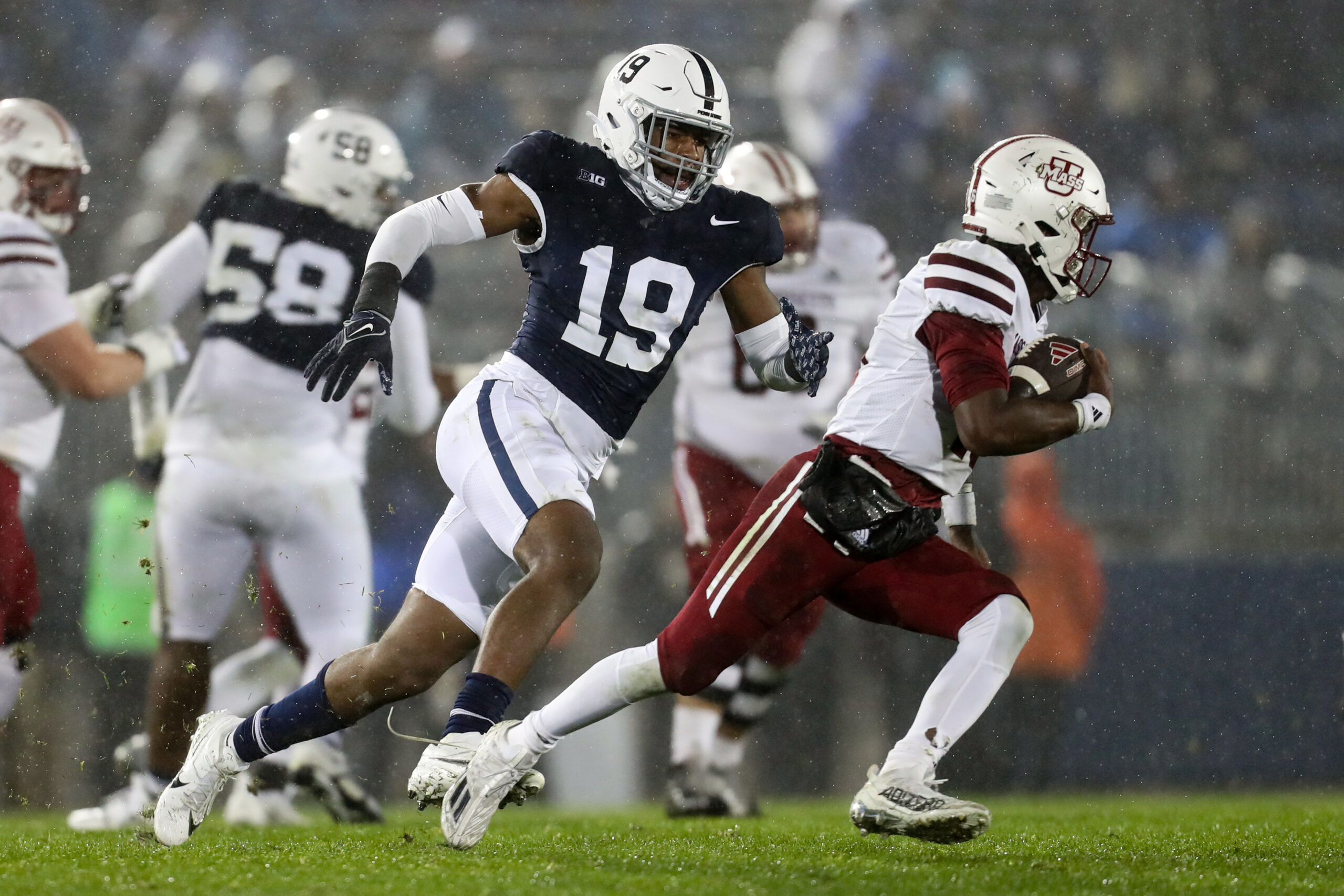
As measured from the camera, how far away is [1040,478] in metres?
4.73

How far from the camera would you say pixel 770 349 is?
9.67 ft

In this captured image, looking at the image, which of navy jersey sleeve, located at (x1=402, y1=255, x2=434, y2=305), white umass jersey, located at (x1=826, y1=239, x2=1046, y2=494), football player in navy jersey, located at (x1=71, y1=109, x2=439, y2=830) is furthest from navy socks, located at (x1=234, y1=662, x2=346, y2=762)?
navy jersey sleeve, located at (x1=402, y1=255, x2=434, y2=305)

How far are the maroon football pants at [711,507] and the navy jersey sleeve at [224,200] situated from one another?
1.44 meters

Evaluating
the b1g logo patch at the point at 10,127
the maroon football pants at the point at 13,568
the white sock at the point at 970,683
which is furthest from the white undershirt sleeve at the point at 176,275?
the white sock at the point at 970,683

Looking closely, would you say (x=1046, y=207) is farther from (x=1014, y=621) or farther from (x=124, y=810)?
(x=124, y=810)

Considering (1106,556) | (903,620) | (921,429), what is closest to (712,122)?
(921,429)

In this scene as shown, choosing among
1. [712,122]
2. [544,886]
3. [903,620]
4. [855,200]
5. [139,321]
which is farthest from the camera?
[855,200]

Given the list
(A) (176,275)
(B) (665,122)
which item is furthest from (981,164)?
(A) (176,275)

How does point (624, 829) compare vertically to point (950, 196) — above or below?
below

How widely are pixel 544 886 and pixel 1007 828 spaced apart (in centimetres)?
152

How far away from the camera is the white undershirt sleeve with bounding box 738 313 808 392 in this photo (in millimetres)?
2926

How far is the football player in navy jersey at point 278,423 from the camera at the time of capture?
397 cm

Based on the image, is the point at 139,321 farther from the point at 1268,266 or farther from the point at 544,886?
the point at 1268,266

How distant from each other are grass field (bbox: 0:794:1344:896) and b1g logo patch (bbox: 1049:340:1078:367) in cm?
89
